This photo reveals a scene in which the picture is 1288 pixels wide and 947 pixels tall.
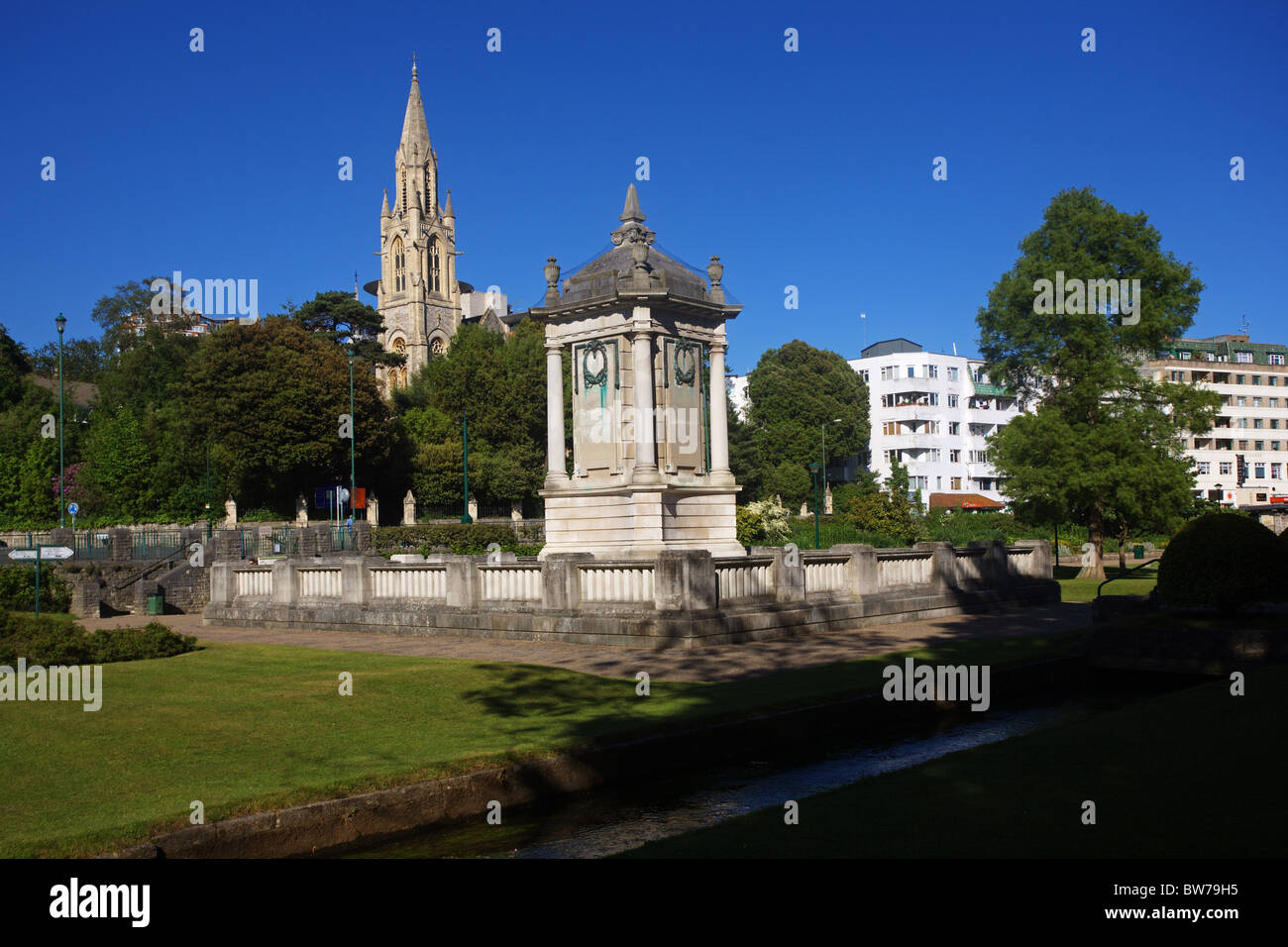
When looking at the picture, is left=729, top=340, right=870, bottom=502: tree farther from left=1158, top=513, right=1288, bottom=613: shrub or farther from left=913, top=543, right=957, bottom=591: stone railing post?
left=1158, top=513, right=1288, bottom=613: shrub

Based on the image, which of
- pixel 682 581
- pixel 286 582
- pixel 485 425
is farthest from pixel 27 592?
pixel 485 425

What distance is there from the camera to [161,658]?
16438mm

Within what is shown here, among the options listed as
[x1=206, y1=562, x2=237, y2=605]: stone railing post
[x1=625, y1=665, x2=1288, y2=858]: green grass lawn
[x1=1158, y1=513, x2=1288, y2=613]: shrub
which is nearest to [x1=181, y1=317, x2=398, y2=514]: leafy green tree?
[x1=206, y1=562, x2=237, y2=605]: stone railing post

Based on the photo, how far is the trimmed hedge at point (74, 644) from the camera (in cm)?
1470

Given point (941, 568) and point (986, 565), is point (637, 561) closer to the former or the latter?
point (941, 568)

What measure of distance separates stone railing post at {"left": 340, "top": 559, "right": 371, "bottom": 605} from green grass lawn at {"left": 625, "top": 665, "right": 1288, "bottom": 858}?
16.4 m

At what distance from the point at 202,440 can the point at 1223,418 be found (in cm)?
10200

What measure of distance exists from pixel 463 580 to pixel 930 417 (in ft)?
294

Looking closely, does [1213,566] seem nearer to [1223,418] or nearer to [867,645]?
[867,645]

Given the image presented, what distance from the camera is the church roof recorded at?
134 meters

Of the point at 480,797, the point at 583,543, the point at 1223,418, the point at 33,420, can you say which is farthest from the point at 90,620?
the point at 1223,418

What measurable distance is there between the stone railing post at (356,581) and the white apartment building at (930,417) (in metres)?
85.6

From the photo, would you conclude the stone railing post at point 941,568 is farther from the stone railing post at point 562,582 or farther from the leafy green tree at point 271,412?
the leafy green tree at point 271,412

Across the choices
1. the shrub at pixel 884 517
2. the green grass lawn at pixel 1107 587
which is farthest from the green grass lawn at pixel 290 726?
the shrub at pixel 884 517
